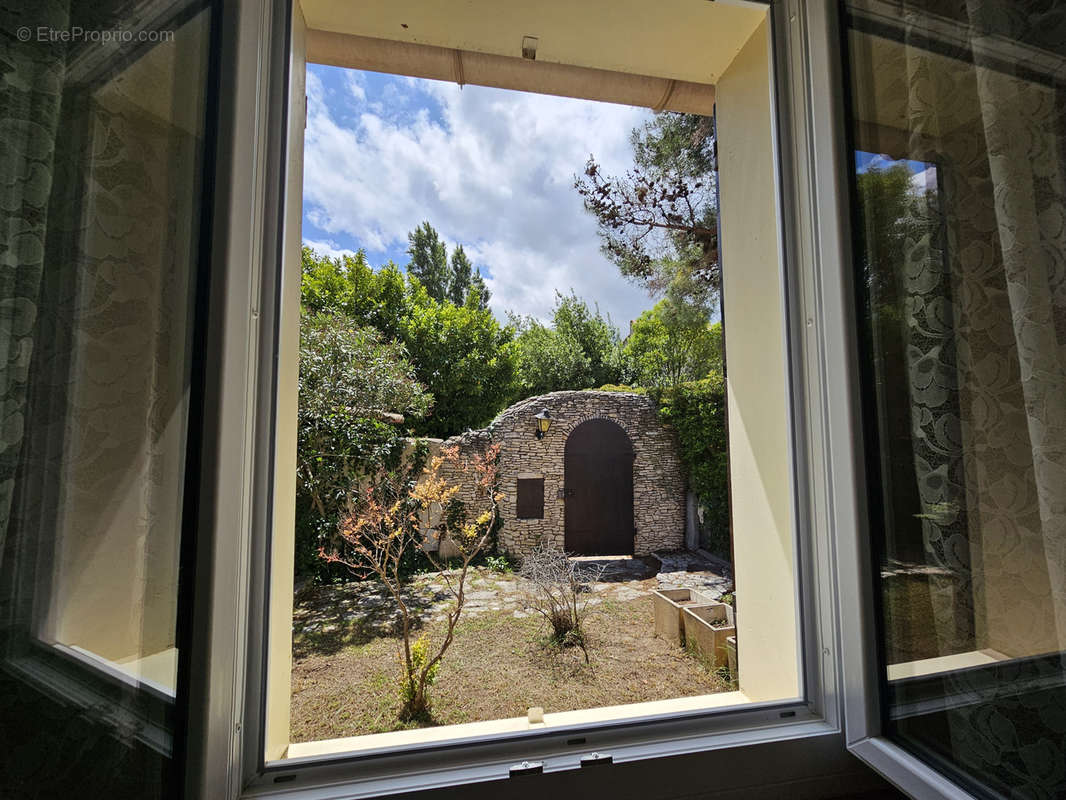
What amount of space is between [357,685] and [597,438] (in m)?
4.28

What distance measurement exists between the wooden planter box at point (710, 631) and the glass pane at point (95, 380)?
331 centimetres

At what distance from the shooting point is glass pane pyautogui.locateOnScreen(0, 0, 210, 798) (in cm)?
47

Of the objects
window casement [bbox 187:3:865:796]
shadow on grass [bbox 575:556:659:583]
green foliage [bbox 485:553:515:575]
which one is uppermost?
window casement [bbox 187:3:865:796]

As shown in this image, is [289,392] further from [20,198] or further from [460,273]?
[460,273]

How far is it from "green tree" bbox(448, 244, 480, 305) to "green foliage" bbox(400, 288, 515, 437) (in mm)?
3283

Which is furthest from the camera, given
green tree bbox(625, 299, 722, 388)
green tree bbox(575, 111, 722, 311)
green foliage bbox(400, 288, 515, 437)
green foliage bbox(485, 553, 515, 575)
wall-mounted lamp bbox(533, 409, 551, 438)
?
green foliage bbox(400, 288, 515, 437)

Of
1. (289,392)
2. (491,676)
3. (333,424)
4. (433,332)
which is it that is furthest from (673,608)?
(433,332)

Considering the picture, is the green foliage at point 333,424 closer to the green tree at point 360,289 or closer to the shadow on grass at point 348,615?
the shadow on grass at point 348,615

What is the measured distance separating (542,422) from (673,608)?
2.99 m

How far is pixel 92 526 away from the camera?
53 cm

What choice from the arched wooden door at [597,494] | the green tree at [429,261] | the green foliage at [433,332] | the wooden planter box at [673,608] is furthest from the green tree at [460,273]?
the wooden planter box at [673,608]

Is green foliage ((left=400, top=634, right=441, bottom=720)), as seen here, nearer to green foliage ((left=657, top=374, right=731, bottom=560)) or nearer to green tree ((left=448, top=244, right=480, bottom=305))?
green foliage ((left=657, top=374, right=731, bottom=560))

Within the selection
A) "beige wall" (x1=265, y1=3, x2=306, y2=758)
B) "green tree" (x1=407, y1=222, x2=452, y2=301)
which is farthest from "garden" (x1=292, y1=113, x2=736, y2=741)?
"green tree" (x1=407, y1=222, x2=452, y2=301)

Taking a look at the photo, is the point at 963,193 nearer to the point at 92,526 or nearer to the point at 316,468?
the point at 92,526
